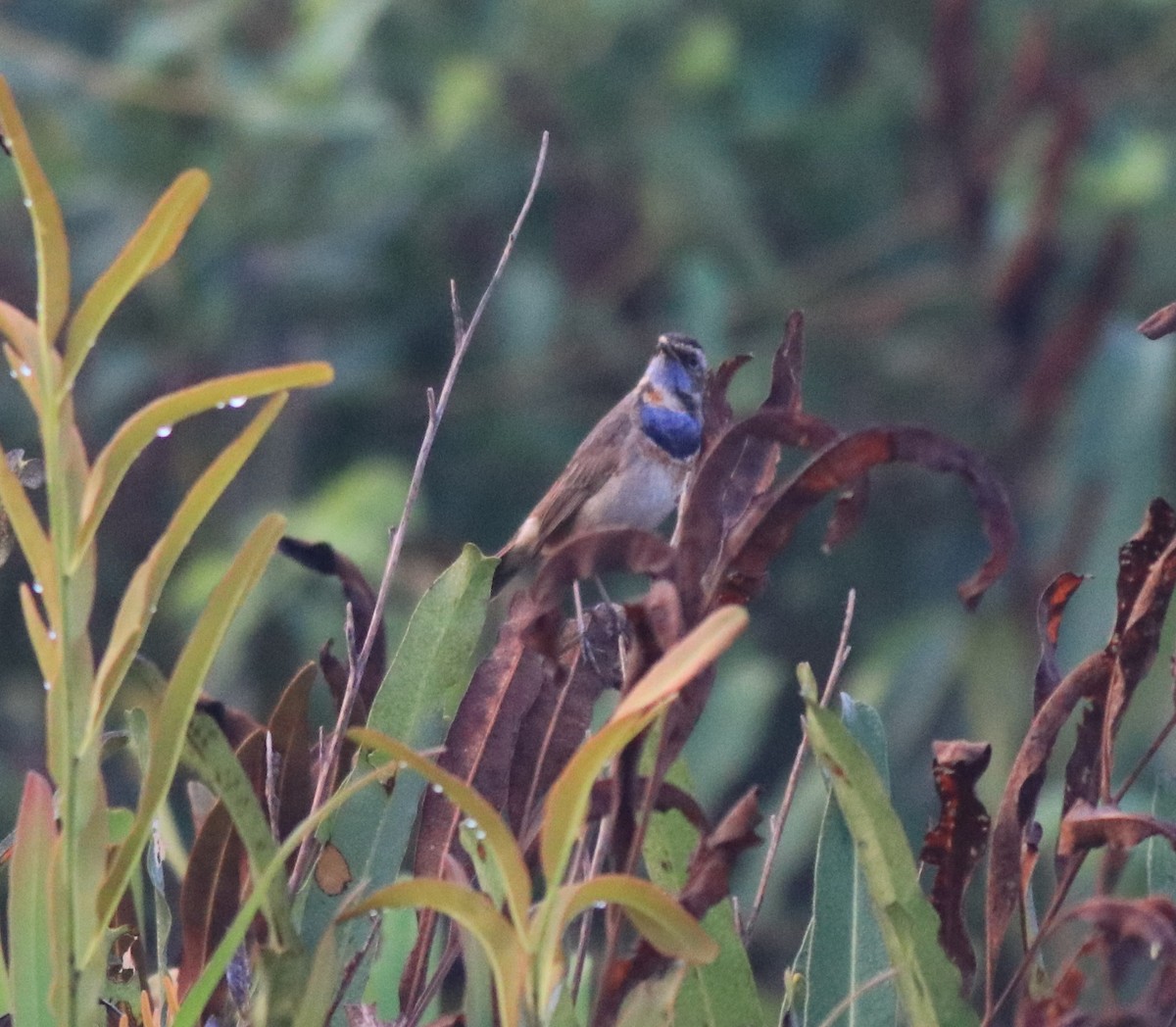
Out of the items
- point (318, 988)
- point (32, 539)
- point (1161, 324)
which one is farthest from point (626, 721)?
point (1161, 324)

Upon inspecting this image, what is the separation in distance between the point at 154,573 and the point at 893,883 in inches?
18.2

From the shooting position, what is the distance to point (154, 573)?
1.01 meters

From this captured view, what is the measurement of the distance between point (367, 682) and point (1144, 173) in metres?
5.24

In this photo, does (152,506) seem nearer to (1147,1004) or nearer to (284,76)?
(284,76)

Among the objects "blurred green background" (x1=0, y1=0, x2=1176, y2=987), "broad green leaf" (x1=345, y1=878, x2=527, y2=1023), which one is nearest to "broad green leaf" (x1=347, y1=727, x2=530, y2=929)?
"broad green leaf" (x1=345, y1=878, x2=527, y2=1023)

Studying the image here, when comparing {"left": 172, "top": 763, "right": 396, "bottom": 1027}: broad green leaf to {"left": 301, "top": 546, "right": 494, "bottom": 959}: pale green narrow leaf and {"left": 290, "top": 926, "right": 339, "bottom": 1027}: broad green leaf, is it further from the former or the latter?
{"left": 301, "top": 546, "right": 494, "bottom": 959}: pale green narrow leaf

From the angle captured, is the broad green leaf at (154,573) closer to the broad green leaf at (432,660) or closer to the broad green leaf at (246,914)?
the broad green leaf at (246,914)

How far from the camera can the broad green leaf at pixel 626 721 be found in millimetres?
900

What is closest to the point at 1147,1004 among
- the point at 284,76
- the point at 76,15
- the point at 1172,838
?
the point at 1172,838

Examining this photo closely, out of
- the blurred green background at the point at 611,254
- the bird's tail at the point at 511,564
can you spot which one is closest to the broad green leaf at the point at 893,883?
the bird's tail at the point at 511,564

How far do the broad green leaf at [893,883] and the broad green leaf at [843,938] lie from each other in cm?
11

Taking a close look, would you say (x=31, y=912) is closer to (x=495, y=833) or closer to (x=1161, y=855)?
(x=495, y=833)

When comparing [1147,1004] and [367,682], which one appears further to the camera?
[367,682]

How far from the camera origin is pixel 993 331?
6.07m
